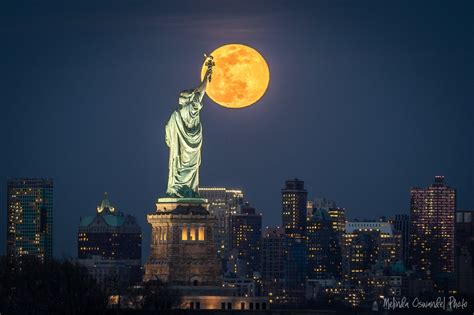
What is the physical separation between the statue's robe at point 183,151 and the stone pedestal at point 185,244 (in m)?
0.90

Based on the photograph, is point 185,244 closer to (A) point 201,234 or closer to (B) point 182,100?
(A) point 201,234

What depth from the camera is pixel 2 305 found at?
151 meters

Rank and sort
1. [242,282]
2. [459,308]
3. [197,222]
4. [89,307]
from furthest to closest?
[242,282] < [459,308] < [197,222] < [89,307]

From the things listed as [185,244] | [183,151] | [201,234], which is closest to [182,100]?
[183,151]

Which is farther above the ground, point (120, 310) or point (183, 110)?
point (183, 110)

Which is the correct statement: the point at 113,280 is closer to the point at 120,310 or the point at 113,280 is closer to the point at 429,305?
the point at 120,310

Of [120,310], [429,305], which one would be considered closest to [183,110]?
[120,310]

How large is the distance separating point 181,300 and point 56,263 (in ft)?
34.4

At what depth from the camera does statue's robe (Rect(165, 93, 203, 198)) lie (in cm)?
15862

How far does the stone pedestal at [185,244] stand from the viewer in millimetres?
157750

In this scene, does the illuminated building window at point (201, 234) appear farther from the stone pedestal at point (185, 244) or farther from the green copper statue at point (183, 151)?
the green copper statue at point (183, 151)

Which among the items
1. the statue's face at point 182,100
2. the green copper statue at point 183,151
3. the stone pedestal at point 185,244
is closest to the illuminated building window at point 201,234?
the stone pedestal at point 185,244

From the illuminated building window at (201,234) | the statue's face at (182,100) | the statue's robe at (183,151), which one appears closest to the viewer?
the statue's face at (182,100)

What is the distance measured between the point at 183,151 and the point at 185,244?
5.30m
